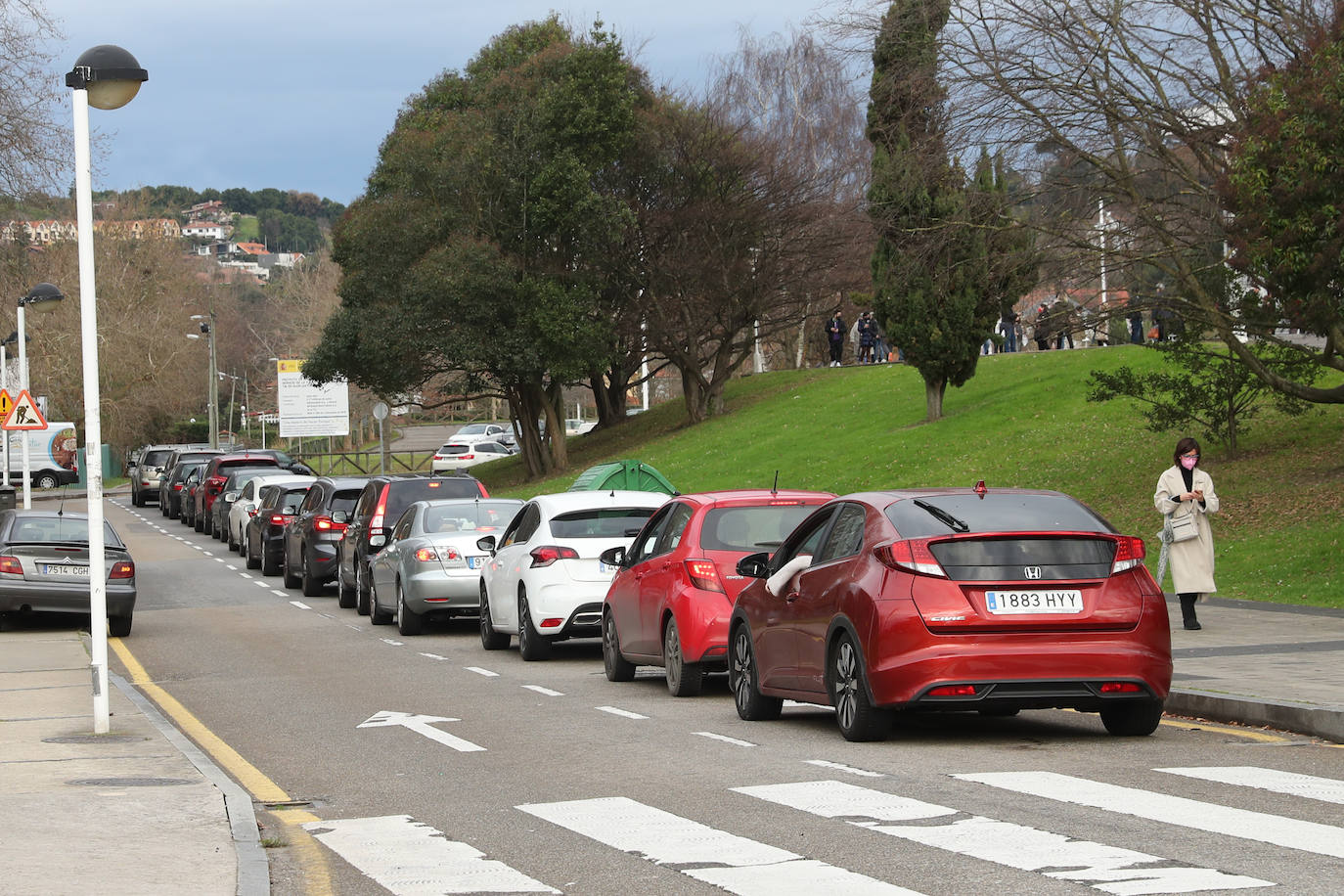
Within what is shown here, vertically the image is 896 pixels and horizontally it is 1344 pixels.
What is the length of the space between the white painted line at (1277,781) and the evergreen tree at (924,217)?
16.9 m

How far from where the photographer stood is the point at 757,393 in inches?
2228

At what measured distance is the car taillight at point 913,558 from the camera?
9.62 m

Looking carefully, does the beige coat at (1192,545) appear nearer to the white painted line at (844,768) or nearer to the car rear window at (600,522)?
the car rear window at (600,522)

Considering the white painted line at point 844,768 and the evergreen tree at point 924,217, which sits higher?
the evergreen tree at point 924,217

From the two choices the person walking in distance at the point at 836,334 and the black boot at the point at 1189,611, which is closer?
the black boot at the point at 1189,611

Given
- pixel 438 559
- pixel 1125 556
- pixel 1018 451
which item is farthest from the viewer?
pixel 1018 451

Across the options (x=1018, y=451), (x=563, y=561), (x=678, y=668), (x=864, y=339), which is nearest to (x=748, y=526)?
(x=678, y=668)

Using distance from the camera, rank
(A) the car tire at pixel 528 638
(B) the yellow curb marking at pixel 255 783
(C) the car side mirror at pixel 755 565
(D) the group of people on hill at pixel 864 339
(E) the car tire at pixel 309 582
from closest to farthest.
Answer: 1. (B) the yellow curb marking at pixel 255 783
2. (C) the car side mirror at pixel 755 565
3. (A) the car tire at pixel 528 638
4. (E) the car tire at pixel 309 582
5. (D) the group of people on hill at pixel 864 339

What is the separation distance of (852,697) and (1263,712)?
2662 mm

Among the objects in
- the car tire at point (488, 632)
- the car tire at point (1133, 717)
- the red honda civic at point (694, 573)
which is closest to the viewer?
the car tire at point (1133, 717)

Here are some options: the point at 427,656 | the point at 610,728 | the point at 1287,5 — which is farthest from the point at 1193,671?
the point at 1287,5

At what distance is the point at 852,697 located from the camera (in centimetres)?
1012

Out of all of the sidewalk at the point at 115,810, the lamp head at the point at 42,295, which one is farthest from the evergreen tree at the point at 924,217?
the sidewalk at the point at 115,810

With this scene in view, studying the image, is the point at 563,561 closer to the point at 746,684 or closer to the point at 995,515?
the point at 746,684
